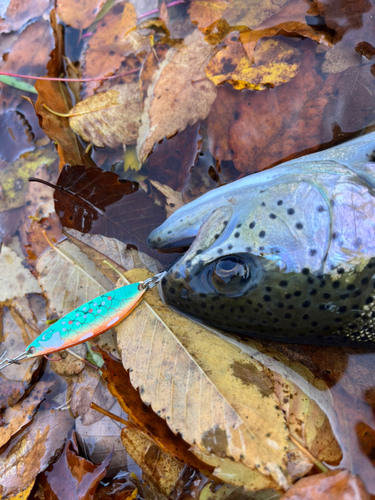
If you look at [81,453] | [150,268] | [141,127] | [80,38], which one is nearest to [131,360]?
[150,268]

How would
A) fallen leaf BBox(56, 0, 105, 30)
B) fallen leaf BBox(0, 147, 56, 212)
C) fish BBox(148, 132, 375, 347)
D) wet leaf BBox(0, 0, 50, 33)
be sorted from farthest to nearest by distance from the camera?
wet leaf BBox(0, 0, 50, 33), fallen leaf BBox(56, 0, 105, 30), fallen leaf BBox(0, 147, 56, 212), fish BBox(148, 132, 375, 347)

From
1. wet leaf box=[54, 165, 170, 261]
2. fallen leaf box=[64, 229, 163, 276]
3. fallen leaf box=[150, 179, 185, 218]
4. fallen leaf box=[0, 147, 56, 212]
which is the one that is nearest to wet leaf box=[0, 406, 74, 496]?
fallen leaf box=[64, 229, 163, 276]

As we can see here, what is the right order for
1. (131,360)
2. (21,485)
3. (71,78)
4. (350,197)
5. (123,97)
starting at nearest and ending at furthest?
(350,197), (131,360), (21,485), (123,97), (71,78)

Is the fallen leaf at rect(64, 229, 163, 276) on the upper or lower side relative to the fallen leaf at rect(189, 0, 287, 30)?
lower

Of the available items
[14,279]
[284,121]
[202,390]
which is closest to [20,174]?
[14,279]

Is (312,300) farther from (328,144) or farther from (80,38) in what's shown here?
(80,38)

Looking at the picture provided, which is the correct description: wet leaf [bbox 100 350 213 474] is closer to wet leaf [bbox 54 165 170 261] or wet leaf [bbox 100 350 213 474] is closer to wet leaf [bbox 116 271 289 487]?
wet leaf [bbox 116 271 289 487]

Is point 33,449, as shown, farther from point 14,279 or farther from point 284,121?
point 284,121
